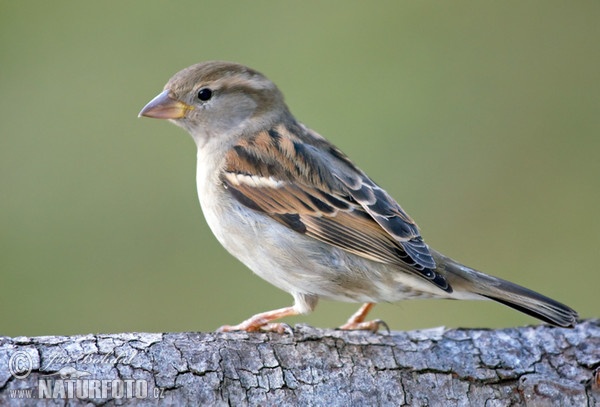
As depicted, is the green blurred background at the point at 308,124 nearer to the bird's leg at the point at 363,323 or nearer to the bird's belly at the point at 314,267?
the bird's leg at the point at 363,323

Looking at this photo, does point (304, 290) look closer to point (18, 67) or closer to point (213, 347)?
point (213, 347)

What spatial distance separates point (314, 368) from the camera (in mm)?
3119

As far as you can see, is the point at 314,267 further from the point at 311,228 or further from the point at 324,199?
the point at 324,199

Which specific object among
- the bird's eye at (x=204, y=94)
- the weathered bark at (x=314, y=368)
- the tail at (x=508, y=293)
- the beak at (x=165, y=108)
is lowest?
the weathered bark at (x=314, y=368)

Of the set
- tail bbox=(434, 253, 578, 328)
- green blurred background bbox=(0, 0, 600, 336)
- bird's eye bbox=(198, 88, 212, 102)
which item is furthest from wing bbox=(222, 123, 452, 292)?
green blurred background bbox=(0, 0, 600, 336)

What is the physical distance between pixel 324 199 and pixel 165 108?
860mm

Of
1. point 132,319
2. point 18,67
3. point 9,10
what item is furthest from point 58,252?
point 9,10

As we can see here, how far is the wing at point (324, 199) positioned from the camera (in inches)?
140

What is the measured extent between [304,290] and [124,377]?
3.39ft

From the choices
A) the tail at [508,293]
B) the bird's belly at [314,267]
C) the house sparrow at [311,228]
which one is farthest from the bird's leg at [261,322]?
the tail at [508,293]

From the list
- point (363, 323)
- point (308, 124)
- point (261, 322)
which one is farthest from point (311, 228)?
point (308, 124)

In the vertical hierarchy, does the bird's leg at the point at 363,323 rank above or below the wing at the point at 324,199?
below

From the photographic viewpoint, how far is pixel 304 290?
145 inches

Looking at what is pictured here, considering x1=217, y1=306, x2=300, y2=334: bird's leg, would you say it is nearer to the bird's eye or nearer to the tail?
the tail
